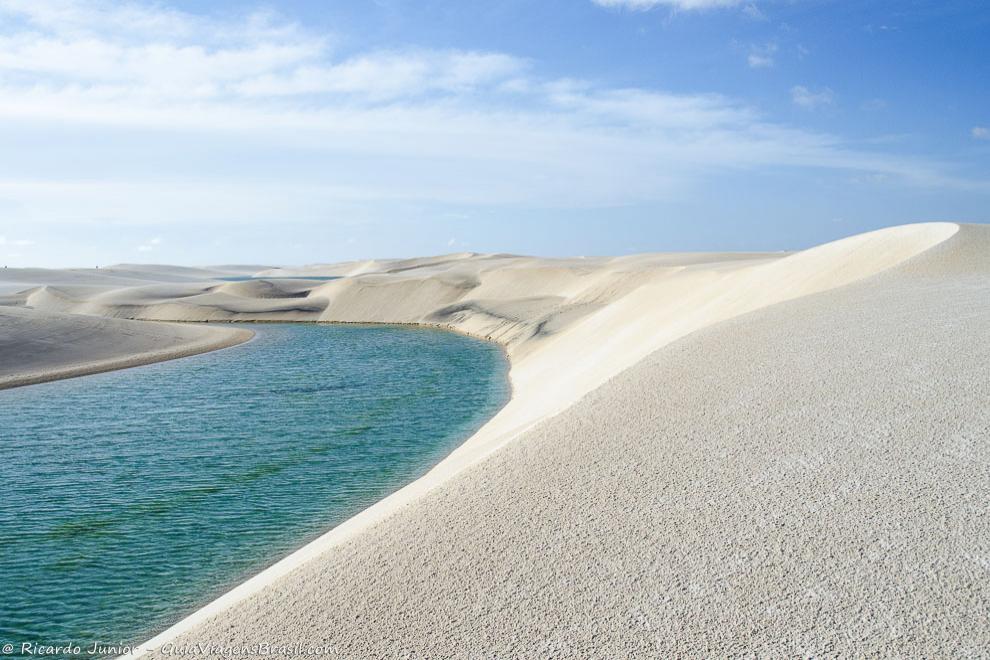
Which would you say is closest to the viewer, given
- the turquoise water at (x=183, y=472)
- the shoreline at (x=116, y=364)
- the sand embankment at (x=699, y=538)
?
the sand embankment at (x=699, y=538)

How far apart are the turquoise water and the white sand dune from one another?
6.32 feet

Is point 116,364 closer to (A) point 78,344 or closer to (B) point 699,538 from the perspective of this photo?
(A) point 78,344

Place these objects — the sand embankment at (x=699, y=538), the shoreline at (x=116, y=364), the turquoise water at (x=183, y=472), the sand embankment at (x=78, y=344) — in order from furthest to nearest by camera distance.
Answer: the sand embankment at (x=78, y=344)
the shoreline at (x=116, y=364)
the turquoise water at (x=183, y=472)
the sand embankment at (x=699, y=538)

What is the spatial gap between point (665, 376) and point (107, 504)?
27.8 ft

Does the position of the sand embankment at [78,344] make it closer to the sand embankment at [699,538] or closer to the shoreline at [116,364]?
the shoreline at [116,364]

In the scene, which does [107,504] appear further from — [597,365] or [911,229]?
[911,229]

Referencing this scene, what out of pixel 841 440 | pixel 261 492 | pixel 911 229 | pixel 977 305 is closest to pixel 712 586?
pixel 841 440

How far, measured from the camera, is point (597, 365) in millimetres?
17906

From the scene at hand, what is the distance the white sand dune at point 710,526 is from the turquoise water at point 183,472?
1.93 metres

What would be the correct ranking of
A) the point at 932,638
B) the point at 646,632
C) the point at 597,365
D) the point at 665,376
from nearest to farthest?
1. the point at 932,638
2. the point at 646,632
3. the point at 665,376
4. the point at 597,365

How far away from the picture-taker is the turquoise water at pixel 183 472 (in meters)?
8.44

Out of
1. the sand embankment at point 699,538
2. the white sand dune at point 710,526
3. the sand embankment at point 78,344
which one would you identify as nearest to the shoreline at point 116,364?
the sand embankment at point 78,344

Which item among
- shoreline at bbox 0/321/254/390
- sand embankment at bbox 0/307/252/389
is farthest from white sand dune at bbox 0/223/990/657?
sand embankment at bbox 0/307/252/389

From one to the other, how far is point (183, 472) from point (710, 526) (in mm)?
10088
